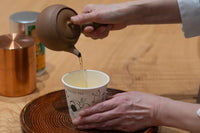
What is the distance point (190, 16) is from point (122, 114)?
0.40 meters

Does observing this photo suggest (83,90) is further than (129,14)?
No

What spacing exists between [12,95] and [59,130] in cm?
30

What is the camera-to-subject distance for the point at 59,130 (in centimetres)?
91

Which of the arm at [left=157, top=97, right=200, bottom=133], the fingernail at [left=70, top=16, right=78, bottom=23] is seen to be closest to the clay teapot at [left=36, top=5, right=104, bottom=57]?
the fingernail at [left=70, top=16, right=78, bottom=23]

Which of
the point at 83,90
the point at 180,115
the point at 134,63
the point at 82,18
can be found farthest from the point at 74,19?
the point at 134,63

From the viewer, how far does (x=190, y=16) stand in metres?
1.09

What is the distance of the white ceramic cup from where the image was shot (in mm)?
886

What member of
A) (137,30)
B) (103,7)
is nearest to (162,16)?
(103,7)

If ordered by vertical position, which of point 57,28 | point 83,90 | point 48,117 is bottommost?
point 48,117

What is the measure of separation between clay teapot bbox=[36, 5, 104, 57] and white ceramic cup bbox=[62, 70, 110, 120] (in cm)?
8

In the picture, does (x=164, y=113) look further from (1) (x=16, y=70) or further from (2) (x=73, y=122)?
(1) (x=16, y=70)

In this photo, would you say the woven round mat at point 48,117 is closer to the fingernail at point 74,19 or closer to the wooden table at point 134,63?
the wooden table at point 134,63

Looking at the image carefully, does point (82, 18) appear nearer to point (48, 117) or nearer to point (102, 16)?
point (102, 16)

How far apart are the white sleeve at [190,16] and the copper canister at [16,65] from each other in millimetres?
477
